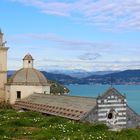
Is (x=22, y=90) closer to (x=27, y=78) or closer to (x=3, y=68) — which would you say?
(x=27, y=78)

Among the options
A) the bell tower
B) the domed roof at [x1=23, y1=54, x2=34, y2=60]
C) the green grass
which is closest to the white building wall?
the bell tower

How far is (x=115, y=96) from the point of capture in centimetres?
3472

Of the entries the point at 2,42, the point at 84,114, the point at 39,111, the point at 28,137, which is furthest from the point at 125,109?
the point at 2,42

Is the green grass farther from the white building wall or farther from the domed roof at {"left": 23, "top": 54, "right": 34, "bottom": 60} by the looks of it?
the domed roof at {"left": 23, "top": 54, "right": 34, "bottom": 60}

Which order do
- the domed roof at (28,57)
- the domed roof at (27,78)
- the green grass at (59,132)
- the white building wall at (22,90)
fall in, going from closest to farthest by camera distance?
1. the green grass at (59,132)
2. the domed roof at (27,78)
3. the white building wall at (22,90)
4. the domed roof at (28,57)

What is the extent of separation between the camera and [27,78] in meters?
49.5

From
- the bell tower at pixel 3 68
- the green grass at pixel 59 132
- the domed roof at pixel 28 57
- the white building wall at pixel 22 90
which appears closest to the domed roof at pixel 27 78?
the white building wall at pixel 22 90

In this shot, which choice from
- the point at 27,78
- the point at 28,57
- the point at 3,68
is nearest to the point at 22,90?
the point at 27,78

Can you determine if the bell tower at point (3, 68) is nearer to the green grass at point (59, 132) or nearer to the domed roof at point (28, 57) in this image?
the domed roof at point (28, 57)

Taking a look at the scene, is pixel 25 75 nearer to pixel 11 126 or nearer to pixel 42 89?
pixel 42 89

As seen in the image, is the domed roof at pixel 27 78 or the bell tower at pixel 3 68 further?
the bell tower at pixel 3 68

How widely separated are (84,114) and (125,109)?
12.8ft

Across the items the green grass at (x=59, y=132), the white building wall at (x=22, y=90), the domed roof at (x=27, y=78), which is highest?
the domed roof at (x=27, y=78)

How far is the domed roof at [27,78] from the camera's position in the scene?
49562 mm
